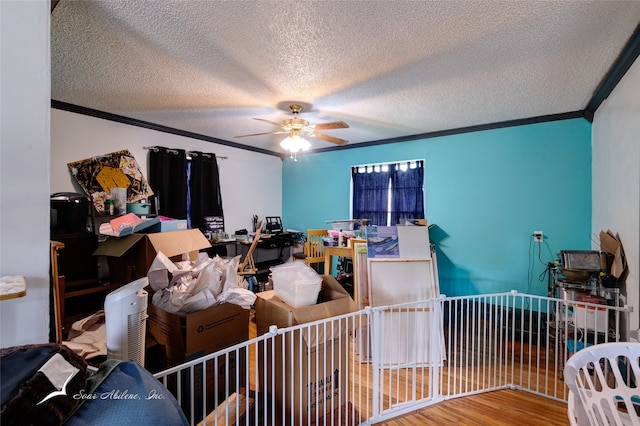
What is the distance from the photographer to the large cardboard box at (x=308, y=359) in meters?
1.61

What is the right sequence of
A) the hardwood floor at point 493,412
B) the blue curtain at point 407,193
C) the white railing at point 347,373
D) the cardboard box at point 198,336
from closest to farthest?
the white railing at point 347,373 < the cardboard box at point 198,336 < the hardwood floor at point 493,412 < the blue curtain at point 407,193

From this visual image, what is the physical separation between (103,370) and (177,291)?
3.40ft

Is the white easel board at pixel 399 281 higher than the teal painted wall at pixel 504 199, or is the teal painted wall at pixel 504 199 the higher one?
the teal painted wall at pixel 504 199

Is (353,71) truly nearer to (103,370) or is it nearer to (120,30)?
(120,30)

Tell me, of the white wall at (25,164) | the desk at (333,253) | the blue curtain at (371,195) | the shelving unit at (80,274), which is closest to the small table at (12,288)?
the white wall at (25,164)

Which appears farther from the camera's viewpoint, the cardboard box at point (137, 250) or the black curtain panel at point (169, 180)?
the black curtain panel at point (169, 180)

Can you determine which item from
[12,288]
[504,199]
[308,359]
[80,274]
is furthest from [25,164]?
[504,199]

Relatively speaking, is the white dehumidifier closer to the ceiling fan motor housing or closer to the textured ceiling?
Result: the textured ceiling

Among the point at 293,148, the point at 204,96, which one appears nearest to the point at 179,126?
the point at 204,96

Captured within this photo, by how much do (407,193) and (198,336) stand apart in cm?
350

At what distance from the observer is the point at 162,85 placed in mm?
2564

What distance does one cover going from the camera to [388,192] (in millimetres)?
4496

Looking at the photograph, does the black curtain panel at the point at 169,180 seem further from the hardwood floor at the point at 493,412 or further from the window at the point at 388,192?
the hardwood floor at the point at 493,412

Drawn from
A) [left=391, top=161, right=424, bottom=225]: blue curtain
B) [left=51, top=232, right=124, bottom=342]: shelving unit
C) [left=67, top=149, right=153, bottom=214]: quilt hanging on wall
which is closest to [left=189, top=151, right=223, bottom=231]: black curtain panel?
[left=67, top=149, right=153, bottom=214]: quilt hanging on wall
